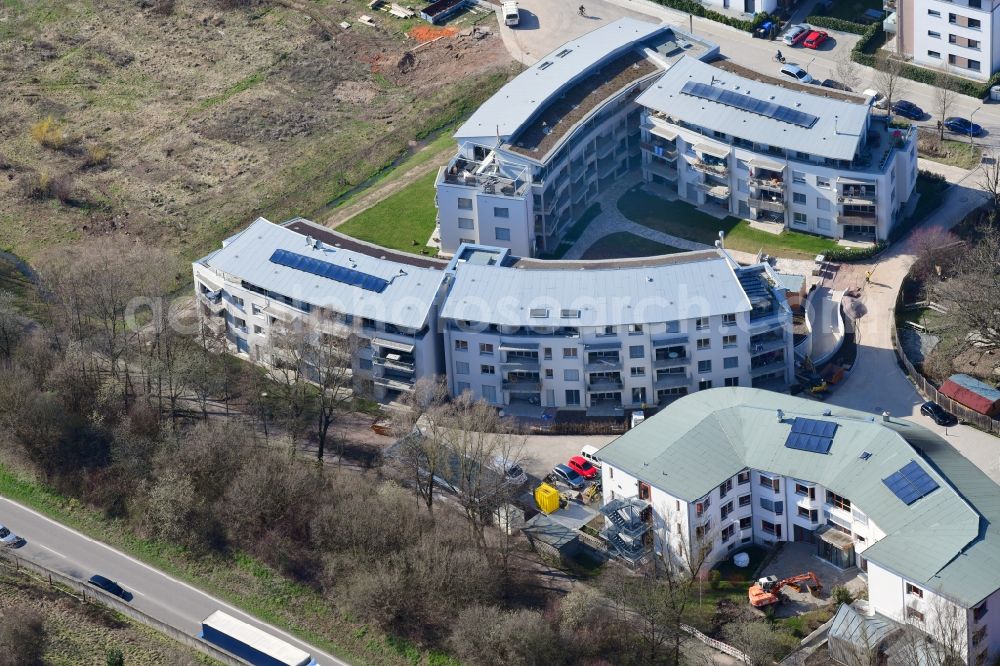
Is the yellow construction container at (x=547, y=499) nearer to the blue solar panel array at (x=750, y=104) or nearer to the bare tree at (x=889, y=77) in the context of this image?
the blue solar panel array at (x=750, y=104)

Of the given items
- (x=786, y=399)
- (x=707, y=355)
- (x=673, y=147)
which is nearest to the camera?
(x=786, y=399)

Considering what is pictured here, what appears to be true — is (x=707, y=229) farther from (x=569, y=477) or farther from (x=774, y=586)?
(x=774, y=586)

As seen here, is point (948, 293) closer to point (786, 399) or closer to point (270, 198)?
point (786, 399)

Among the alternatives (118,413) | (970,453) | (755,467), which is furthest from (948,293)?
(118,413)

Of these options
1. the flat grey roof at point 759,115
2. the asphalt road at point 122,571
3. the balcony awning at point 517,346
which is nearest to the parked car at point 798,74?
the flat grey roof at point 759,115

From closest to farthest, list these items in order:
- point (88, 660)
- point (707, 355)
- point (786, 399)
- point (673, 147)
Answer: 1. point (88, 660)
2. point (786, 399)
3. point (707, 355)
4. point (673, 147)

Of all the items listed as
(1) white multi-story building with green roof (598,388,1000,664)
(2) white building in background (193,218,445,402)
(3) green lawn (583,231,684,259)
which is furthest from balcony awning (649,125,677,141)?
(1) white multi-story building with green roof (598,388,1000,664)
